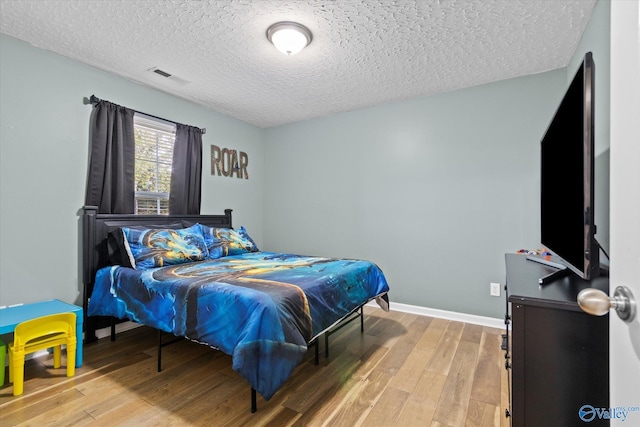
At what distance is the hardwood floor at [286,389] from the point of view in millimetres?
1698

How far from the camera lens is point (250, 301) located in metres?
1.72

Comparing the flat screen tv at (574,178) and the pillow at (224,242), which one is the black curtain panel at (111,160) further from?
the flat screen tv at (574,178)

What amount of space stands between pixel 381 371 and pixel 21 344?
233 centimetres

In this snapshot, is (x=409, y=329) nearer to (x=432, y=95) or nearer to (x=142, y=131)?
(x=432, y=95)

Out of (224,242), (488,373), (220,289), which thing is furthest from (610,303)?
(224,242)

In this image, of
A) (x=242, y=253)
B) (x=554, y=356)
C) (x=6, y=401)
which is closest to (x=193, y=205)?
(x=242, y=253)

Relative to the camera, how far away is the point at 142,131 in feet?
10.6

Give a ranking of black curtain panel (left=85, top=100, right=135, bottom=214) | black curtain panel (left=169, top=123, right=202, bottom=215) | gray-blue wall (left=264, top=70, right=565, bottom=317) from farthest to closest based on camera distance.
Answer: black curtain panel (left=169, top=123, right=202, bottom=215), gray-blue wall (left=264, top=70, right=565, bottom=317), black curtain panel (left=85, top=100, right=135, bottom=214)

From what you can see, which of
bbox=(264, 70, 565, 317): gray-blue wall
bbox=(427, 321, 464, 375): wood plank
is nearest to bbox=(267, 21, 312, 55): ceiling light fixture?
bbox=(264, 70, 565, 317): gray-blue wall

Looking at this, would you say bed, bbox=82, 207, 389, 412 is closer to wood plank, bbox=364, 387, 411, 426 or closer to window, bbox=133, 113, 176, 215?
window, bbox=133, 113, 176, 215

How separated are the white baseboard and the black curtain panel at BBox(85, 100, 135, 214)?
9.97 ft

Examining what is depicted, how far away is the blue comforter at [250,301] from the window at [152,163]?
0.89m

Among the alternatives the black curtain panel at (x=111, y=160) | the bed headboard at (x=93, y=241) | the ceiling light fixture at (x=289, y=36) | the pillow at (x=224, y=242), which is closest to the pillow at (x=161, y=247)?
the pillow at (x=224, y=242)

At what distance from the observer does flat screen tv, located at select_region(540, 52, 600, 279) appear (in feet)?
3.37
